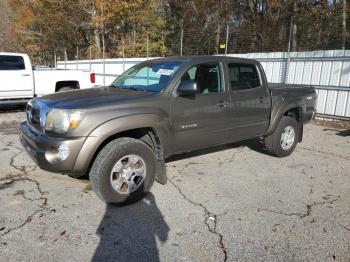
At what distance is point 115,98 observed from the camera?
4.04 m

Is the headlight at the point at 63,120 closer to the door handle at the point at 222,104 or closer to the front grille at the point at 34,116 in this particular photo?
the front grille at the point at 34,116

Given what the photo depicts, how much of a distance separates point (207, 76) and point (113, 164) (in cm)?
196

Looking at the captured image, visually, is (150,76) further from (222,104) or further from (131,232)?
(131,232)

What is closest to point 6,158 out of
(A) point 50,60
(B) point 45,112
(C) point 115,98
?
(B) point 45,112

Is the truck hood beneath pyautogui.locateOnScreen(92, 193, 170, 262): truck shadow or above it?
above

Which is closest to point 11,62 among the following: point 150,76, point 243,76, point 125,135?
point 150,76

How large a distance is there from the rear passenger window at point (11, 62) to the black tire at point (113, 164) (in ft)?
25.5

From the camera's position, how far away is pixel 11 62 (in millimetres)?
10117

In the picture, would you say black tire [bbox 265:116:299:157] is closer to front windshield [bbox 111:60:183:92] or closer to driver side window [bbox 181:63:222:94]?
driver side window [bbox 181:63:222:94]

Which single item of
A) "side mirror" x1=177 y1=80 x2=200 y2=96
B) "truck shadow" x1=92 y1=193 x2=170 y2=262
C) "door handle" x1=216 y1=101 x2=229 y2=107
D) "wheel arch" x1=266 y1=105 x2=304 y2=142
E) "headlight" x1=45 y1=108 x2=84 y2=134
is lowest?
"truck shadow" x1=92 y1=193 x2=170 y2=262

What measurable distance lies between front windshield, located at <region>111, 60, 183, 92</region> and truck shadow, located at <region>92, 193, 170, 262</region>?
1549 millimetres

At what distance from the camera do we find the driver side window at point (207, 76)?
4.65m

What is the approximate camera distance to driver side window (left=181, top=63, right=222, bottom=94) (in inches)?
183

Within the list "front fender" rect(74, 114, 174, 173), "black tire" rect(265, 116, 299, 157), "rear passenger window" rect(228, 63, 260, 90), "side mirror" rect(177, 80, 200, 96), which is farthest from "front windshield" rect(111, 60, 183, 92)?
"black tire" rect(265, 116, 299, 157)
